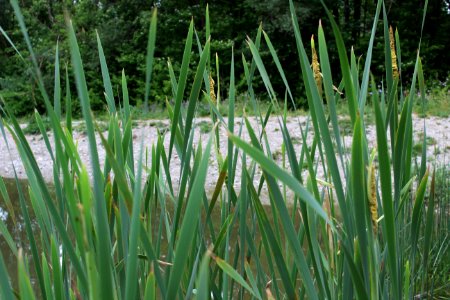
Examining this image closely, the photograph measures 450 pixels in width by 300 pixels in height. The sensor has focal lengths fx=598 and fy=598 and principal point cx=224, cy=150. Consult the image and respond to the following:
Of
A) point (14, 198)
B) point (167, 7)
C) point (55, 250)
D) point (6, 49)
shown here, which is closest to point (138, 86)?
point (167, 7)

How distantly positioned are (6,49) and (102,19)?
1.85m

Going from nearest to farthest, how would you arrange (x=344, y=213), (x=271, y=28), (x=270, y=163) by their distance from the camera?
(x=270, y=163) → (x=344, y=213) → (x=271, y=28)

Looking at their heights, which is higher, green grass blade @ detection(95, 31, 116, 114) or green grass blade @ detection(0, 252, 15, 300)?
green grass blade @ detection(95, 31, 116, 114)

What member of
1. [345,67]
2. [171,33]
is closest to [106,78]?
[345,67]

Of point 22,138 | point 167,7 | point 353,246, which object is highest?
point 167,7

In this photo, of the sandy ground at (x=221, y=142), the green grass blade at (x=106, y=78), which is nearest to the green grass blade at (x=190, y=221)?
A: the green grass blade at (x=106, y=78)

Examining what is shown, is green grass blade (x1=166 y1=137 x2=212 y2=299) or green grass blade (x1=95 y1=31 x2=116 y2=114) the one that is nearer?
green grass blade (x1=166 y1=137 x2=212 y2=299)

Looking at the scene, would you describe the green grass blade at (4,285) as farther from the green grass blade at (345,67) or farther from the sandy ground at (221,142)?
the sandy ground at (221,142)

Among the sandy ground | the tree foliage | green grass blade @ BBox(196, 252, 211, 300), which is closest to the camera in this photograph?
green grass blade @ BBox(196, 252, 211, 300)

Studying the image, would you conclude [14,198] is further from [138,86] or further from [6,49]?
[6,49]

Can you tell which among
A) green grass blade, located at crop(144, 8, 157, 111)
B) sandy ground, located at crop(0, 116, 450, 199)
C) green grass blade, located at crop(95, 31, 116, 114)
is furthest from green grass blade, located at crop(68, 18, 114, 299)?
sandy ground, located at crop(0, 116, 450, 199)

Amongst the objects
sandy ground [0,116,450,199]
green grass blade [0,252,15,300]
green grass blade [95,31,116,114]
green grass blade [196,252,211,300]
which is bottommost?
sandy ground [0,116,450,199]

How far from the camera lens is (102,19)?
10.8m

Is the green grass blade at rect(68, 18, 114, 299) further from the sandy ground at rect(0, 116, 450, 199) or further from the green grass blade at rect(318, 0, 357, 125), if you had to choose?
the sandy ground at rect(0, 116, 450, 199)
